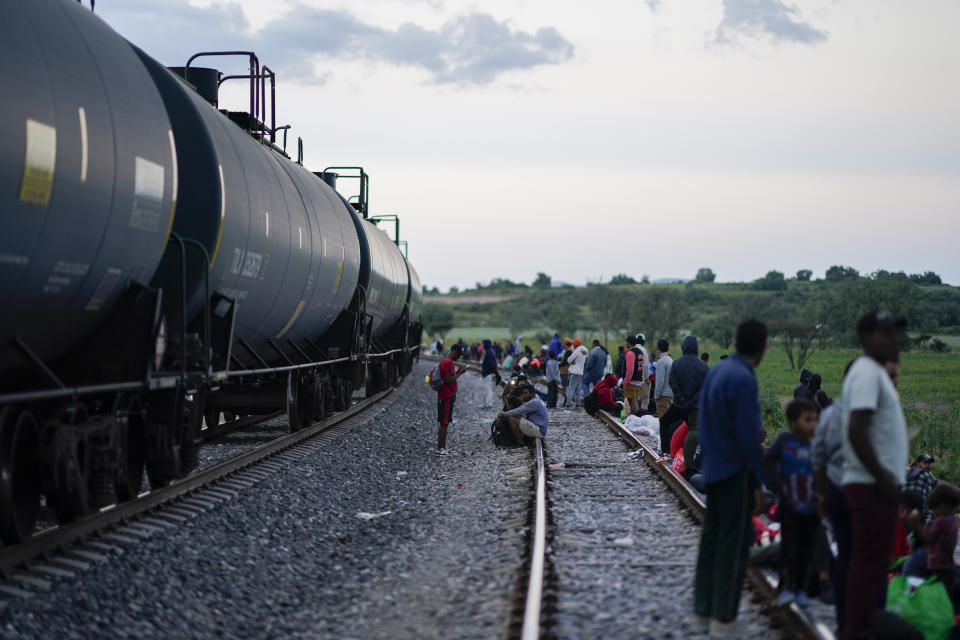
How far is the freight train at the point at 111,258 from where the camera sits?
630 centimetres

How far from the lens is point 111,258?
743 cm

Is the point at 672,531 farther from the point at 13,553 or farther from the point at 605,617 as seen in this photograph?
the point at 13,553

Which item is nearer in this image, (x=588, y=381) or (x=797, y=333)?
(x=588, y=381)

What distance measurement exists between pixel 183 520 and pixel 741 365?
534 cm

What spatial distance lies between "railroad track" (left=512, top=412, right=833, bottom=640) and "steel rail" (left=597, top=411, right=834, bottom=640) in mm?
11

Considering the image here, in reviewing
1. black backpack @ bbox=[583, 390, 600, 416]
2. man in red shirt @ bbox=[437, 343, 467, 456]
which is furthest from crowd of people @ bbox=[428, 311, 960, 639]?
black backpack @ bbox=[583, 390, 600, 416]

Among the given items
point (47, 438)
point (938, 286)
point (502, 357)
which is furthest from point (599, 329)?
point (47, 438)

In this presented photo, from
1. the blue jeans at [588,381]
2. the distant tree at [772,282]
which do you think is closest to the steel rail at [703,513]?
the blue jeans at [588,381]

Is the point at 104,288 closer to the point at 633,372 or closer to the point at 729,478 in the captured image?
the point at 729,478

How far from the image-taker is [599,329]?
5418 inches

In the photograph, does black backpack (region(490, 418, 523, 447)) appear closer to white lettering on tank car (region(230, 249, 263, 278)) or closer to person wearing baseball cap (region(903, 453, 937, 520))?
white lettering on tank car (region(230, 249, 263, 278))

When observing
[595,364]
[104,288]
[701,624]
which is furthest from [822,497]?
[595,364]

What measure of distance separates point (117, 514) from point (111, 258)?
7.67ft

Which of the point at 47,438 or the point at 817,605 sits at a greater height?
the point at 47,438
